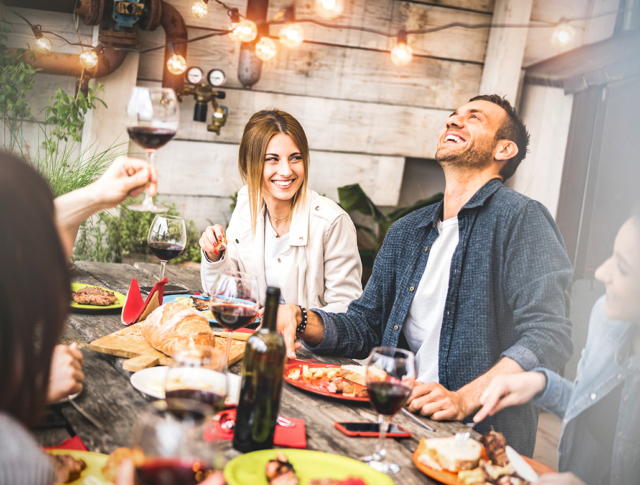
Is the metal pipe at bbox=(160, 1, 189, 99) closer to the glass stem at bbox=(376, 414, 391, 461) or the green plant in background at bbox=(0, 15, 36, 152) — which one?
the green plant in background at bbox=(0, 15, 36, 152)

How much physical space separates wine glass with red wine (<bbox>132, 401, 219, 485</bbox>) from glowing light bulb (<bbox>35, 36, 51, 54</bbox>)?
311 centimetres

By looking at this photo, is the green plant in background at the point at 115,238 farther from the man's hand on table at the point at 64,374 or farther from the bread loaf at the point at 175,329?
the man's hand on table at the point at 64,374

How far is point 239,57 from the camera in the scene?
380 centimetres

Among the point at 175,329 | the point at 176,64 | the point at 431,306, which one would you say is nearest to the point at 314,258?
the point at 431,306

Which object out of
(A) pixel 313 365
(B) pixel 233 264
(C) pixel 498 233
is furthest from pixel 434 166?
(A) pixel 313 365

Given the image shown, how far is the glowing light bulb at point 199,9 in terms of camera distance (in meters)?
3.38

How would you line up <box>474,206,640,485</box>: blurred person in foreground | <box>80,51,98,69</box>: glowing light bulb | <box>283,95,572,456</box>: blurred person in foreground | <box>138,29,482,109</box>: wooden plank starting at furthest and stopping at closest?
<box>138,29,482,109</box>: wooden plank < <box>80,51,98,69</box>: glowing light bulb < <box>283,95,572,456</box>: blurred person in foreground < <box>474,206,640,485</box>: blurred person in foreground

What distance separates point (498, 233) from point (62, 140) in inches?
115

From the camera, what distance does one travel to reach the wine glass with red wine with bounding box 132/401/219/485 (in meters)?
0.63

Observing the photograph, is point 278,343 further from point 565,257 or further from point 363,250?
point 363,250

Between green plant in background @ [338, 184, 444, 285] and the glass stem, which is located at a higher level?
green plant in background @ [338, 184, 444, 285]

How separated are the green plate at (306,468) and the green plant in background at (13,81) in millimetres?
2775

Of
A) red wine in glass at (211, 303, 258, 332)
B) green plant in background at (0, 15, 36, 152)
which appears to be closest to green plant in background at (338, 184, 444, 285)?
green plant in background at (0, 15, 36, 152)

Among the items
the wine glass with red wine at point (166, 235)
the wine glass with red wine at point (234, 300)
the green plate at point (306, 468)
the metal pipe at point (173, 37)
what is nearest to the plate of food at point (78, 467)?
the green plate at point (306, 468)
